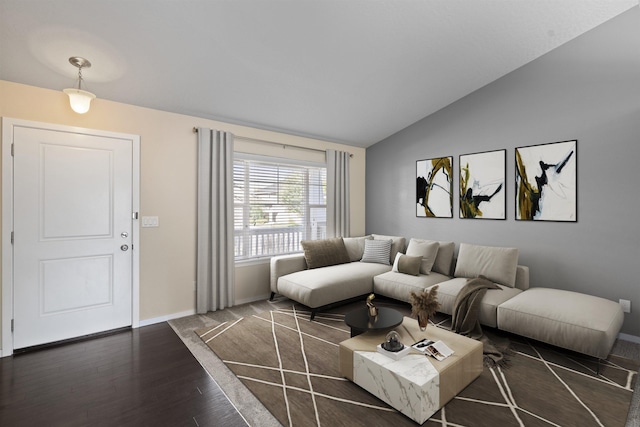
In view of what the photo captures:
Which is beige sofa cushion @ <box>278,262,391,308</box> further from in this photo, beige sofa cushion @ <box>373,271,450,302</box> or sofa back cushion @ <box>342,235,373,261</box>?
sofa back cushion @ <box>342,235,373,261</box>

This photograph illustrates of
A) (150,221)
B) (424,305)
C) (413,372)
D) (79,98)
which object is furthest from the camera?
(150,221)

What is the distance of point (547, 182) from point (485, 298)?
163cm

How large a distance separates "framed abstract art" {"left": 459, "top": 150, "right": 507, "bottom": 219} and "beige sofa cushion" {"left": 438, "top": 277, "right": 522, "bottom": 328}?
103 centimetres

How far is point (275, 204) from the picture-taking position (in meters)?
4.63

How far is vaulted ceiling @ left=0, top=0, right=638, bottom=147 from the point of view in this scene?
2354 mm

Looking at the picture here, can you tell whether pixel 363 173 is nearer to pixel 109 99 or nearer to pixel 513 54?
pixel 513 54

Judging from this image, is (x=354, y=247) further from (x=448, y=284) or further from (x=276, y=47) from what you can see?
(x=276, y=47)

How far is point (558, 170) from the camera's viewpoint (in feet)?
11.5

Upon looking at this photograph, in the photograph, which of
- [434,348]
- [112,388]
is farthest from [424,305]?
[112,388]

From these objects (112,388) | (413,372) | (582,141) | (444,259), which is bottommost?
(112,388)

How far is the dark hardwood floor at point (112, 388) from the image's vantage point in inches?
76.9

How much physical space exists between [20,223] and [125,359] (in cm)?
157

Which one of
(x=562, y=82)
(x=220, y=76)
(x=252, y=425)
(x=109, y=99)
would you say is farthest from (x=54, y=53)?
(x=562, y=82)

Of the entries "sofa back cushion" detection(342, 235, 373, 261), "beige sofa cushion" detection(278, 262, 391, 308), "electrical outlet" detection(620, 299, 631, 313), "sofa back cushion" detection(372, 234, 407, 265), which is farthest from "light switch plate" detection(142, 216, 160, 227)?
"electrical outlet" detection(620, 299, 631, 313)
